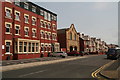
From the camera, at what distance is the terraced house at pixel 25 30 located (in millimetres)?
31255

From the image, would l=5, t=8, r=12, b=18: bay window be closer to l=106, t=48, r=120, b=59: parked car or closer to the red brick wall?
l=106, t=48, r=120, b=59: parked car

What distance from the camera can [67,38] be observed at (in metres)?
60.8

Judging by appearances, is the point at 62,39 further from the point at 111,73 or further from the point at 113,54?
the point at 111,73

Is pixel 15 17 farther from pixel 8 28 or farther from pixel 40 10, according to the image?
pixel 40 10

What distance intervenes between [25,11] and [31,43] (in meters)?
7.41

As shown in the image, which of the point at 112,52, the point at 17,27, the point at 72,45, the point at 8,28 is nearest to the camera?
the point at 8,28

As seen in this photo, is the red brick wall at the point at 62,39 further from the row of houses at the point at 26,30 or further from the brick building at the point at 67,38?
the row of houses at the point at 26,30

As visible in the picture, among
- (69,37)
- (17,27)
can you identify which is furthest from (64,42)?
(17,27)

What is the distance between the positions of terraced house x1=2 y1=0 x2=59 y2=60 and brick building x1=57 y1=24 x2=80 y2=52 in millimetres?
10594

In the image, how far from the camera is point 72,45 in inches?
2542

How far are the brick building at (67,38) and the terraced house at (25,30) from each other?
34.8ft

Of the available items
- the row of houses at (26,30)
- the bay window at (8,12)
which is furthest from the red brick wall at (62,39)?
the bay window at (8,12)

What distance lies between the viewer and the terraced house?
103 feet

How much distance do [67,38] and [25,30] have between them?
85.6ft
